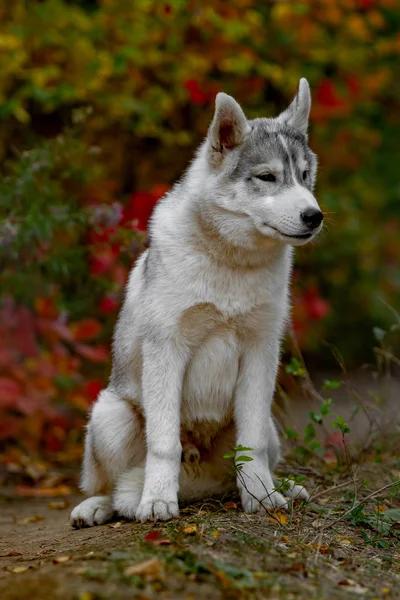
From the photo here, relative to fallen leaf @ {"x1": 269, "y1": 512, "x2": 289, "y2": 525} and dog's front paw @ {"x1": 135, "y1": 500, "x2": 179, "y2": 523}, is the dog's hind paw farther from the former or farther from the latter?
fallen leaf @ {"x1": 269, "y1": 512, "x2": 289, "y2": 525}

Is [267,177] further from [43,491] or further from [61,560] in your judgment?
[43,491]

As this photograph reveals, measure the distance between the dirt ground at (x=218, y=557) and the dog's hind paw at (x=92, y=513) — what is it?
0.08 metres

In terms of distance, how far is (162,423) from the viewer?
4262mm

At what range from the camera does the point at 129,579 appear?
3.23m

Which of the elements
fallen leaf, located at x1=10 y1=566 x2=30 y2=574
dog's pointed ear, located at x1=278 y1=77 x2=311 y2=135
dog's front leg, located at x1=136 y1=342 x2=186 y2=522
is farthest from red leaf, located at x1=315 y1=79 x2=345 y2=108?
fallen leaf, located at x1=10 y1=566 x2=30 y2=574

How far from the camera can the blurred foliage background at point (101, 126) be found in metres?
6.61

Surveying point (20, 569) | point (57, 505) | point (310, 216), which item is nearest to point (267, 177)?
point (310, 216)

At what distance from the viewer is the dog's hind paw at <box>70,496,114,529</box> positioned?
4691mm

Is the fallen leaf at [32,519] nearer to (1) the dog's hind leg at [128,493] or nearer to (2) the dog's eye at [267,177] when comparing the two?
(1) the dog's hind leg at [128,493]

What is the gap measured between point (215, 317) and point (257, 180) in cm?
68

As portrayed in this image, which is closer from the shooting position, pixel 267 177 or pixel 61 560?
pixel 61 560

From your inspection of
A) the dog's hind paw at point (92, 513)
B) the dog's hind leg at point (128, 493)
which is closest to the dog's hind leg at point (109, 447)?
the dog's hind paw at point (92, 513)

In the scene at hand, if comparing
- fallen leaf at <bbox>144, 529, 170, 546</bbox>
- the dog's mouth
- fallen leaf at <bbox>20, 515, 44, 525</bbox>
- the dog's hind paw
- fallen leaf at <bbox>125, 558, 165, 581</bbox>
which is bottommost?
fallen leaf at <bbox>20, 515, 44, 525</bbox>

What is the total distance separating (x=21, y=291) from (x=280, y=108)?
4.03 m
